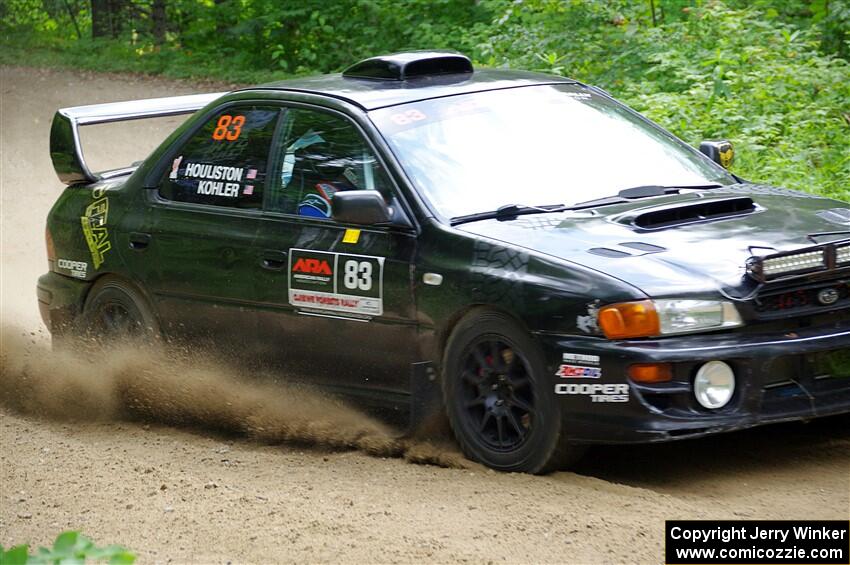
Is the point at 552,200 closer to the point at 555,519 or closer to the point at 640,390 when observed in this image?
the point at 640,390

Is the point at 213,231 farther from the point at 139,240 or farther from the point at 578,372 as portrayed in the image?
the point at 578,372

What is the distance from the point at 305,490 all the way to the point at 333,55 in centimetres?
1460

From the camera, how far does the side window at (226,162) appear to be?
6.52 meters

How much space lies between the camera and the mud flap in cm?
562

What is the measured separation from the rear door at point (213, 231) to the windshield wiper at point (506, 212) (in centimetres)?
117

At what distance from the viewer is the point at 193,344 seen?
6762mm

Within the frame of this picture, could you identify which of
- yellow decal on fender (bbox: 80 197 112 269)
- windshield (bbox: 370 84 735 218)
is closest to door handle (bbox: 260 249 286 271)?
windshield (bbox: 370 84 735 218)

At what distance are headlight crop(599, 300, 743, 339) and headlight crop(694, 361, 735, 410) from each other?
0.15 m

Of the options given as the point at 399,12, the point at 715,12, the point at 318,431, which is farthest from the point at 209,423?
the point at 399,12

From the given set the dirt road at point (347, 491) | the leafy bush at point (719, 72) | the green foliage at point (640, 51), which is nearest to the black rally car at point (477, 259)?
the dirt road at point (347, 491)

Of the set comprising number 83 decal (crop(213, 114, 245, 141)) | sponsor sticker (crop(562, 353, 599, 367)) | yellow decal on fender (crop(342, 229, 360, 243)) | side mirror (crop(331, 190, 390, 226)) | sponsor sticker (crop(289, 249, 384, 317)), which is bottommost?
sponsor sticker (crop(562, 353, 599, 367))

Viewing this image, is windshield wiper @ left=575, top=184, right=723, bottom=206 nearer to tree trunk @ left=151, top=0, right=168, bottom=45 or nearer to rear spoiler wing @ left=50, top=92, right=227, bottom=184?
rear spoiler wing @ left=50, top=92, right=227, bottom=184

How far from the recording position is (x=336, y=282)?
234 inches

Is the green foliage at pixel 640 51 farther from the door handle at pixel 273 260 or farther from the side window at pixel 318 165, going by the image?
the door handle at pixel 273 260
